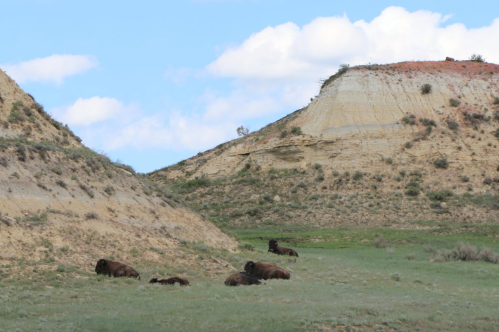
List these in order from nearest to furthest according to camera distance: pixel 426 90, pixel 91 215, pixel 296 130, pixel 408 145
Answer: pixel 91 215 < pixel 408 145 < pixel 296 130 < pixel 426 90

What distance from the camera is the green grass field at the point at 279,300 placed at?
15.8 m

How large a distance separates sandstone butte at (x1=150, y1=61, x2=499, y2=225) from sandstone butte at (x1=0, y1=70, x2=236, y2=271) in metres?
27.6

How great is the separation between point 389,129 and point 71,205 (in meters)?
43.3

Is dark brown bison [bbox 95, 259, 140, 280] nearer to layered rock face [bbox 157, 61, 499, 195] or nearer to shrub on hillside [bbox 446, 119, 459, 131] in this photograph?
layered rock face [bbox 157, 61, 499, 195]

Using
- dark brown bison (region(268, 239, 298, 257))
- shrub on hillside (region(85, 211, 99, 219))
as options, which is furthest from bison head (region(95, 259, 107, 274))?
dark brown bison (region(268, 239, 298, 257))

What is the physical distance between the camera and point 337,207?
2357 inches

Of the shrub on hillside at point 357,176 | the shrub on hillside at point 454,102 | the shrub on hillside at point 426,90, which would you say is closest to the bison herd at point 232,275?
the shrub on hillside at point 357,176

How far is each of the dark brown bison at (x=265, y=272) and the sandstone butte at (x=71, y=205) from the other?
427cm

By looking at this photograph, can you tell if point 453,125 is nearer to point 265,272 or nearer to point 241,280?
point 265,272

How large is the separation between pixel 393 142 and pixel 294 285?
45881 mm

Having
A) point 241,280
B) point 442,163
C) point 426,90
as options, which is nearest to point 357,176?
point 442,163

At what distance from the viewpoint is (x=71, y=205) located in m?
30.0

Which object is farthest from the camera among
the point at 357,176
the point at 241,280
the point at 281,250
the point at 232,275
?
the point at 357,176

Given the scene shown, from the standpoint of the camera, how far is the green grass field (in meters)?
15.8
